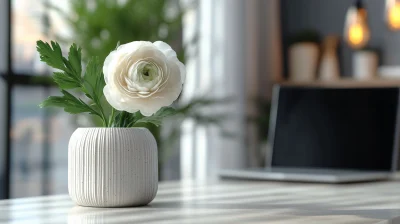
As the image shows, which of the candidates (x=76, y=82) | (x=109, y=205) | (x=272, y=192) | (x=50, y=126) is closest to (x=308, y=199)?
(x=272, y=192)

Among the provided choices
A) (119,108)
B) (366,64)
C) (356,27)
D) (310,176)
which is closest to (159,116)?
(119,108)

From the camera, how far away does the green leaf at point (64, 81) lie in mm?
1219

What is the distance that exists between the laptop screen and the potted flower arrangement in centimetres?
95

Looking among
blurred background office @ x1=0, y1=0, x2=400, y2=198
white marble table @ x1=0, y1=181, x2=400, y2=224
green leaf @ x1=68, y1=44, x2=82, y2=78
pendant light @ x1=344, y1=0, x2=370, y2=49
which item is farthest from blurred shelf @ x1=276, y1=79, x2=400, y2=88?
green leaf @ x1=68, y1=44, x2=82, y2=78

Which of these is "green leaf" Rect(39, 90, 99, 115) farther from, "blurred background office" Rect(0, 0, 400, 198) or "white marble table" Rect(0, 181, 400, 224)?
"blurred background office" Rect(0, 0, 400, 198)

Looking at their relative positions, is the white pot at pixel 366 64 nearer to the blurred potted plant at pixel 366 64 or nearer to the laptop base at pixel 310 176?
the blurred potted plant at pixel 366 64

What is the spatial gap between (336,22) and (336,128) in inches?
83.6

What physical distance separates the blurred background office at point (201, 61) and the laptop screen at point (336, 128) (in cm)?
90

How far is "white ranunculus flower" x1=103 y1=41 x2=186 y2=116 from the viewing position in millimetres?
1154

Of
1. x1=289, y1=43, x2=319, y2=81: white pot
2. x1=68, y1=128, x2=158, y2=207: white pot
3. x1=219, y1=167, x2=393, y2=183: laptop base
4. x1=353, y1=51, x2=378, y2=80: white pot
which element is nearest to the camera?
x1=68, y1=128, x2=158, y2=207: white pot

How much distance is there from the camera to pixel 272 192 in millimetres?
1557

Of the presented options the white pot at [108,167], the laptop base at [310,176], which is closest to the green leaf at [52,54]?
the white pot at [108,167]

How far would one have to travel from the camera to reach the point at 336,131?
6.86 ft

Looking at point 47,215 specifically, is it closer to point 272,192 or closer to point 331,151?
point 272,192
